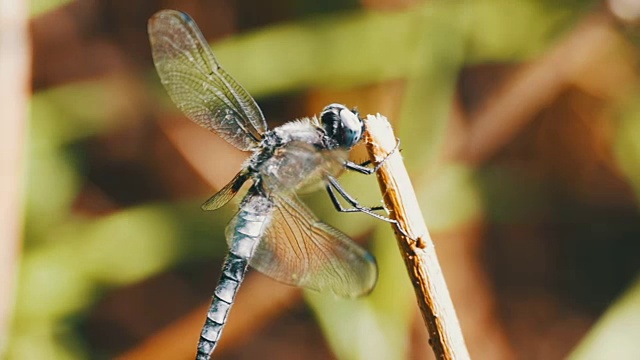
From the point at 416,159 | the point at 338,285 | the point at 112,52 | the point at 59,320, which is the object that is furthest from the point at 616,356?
the point at 112,52

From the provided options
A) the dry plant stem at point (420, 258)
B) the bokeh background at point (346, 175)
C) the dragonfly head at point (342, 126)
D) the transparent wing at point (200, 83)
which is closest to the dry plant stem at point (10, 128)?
the bokeh background at point (346, 175)

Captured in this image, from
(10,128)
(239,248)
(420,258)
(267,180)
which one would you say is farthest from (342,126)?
(10,128)

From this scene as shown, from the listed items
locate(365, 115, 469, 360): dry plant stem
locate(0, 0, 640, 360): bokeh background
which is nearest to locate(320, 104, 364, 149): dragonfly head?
locate(365, 115, 469, 360): dry plant stem

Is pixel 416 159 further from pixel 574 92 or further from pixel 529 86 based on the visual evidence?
pixel 574 92

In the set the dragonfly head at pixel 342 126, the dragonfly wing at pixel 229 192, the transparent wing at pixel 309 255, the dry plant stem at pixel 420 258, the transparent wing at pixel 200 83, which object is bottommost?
the dry plant stem at pixel 420 258

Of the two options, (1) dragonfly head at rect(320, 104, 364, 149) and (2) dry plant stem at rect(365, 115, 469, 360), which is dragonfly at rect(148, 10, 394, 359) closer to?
(1) dragonfly head at rect(320, 104, 364, 149)

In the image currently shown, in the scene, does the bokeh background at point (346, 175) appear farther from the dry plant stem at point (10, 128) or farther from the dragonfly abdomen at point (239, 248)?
the dragonfly abdomen at point (239, 248)
